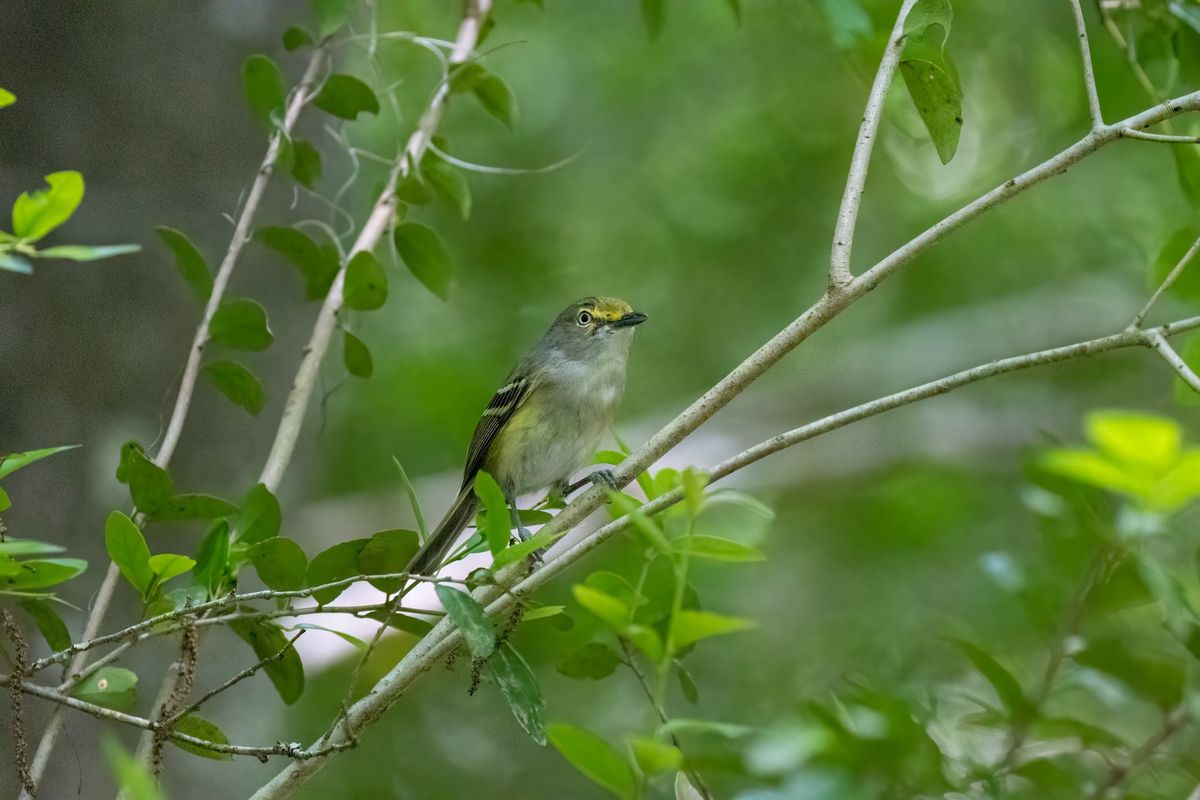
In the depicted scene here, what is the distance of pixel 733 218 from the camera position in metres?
5.52

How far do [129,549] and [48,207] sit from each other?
18.5 inches

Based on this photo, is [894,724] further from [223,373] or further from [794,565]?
[794,565]

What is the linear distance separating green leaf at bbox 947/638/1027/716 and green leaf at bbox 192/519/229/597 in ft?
3.26

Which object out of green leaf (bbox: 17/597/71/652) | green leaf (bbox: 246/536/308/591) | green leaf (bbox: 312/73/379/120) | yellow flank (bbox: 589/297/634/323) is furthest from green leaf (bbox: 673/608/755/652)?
yellow flank (bbox: 589/297/634/323)

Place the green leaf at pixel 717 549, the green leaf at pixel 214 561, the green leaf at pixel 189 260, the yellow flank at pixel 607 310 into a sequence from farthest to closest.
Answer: the yellow flank at pixel 607 310 → the green leaf at pixel 189 260 → the green leaf at pixel 214 561 → the green leaf at pixel 717 549

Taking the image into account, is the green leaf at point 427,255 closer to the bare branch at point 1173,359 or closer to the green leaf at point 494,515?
the green leaf at point 494,515

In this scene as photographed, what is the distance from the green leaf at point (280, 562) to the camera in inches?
65.4

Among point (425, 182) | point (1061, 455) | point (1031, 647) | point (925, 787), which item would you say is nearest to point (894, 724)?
point (925, 787)

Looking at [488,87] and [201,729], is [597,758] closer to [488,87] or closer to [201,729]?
[201,729]

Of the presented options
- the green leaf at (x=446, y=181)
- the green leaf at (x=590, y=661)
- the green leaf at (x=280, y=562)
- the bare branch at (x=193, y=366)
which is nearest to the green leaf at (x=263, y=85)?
the bare branch at (x=193, y=366)

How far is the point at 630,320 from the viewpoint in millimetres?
3732

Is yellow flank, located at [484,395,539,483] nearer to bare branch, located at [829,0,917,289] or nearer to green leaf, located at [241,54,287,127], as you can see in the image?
green leaf, located at [241,54,287,127]

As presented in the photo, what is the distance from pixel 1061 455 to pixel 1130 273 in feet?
15.8

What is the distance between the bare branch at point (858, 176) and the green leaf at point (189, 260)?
1.08m
